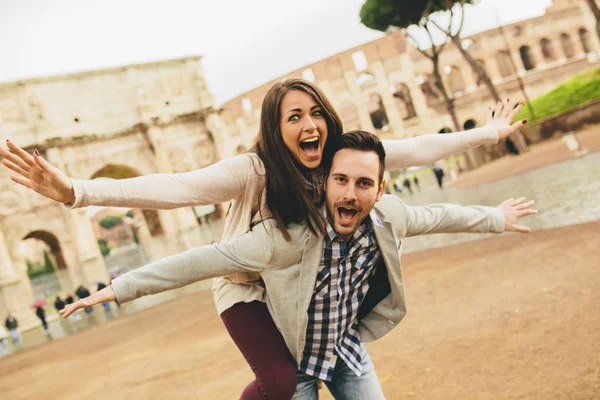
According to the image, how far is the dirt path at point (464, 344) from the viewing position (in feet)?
9.68

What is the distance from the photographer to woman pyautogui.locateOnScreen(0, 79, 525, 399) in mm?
1883

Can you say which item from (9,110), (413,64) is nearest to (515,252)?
(9,110)

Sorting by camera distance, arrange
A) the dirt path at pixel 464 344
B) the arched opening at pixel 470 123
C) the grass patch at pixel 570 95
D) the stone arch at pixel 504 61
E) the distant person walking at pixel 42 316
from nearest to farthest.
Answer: the dirt path at pixel 464 344 → the distant person walking at pixel 42 316 → the grass patch at pixel 570 95 → the arched opening at pixel 470 123 → the stone arch at pixel 504 61

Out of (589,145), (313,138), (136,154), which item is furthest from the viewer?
(136,154)

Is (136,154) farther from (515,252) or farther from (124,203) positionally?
(124,203)

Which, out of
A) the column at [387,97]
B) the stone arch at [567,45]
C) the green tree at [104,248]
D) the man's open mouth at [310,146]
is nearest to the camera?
the man's open mouth at [310,146]

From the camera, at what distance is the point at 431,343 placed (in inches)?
160

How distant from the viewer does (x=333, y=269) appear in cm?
200

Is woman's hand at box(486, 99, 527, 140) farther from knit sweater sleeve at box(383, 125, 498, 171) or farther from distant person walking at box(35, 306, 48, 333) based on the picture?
distant person walking at box(35, 306, 48, 333)

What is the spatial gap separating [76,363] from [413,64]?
3518 cm

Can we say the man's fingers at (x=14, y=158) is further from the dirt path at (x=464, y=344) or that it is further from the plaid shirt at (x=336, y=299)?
the dirt path at (x=464, y=344)

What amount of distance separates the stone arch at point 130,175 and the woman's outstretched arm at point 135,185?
72.0ft

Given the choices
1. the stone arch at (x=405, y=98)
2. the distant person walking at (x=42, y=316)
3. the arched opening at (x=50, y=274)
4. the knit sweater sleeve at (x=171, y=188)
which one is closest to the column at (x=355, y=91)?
the stone arch at (x=405, y=98)

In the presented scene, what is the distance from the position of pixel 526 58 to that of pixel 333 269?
45.8 metres
